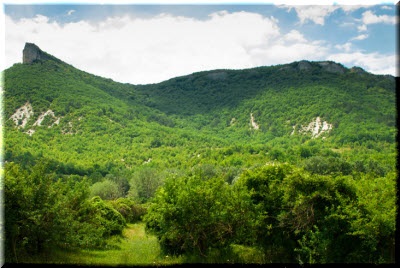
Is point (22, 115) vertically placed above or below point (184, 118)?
below

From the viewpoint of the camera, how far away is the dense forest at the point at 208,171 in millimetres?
15203

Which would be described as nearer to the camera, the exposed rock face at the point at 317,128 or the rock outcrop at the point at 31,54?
the exposed rock face at the point at 317,128

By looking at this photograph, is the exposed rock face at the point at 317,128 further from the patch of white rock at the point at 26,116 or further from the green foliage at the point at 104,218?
the green foliage at the point at 104,218

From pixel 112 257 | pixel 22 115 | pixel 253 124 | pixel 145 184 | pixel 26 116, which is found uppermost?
pixel 22 115

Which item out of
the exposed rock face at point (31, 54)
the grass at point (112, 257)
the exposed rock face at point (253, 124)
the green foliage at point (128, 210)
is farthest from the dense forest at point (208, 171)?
the exposed rock face at point (31, 54)

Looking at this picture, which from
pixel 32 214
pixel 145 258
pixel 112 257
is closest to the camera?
pixel 32 214

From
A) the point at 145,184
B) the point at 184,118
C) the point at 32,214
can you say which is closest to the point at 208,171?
the point at 145,184

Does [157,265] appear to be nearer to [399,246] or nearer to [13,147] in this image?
[399,246]

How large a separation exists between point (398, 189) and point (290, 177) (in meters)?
5.08

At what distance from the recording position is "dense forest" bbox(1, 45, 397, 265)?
1520cm

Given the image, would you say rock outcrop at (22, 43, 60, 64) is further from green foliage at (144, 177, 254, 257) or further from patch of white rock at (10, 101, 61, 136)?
green foliage at (144, 177, 254, 257)

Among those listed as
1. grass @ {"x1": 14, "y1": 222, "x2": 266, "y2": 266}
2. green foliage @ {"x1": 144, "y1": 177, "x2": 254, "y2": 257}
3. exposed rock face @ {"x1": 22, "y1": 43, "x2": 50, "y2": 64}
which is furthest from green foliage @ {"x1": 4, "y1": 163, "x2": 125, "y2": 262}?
exposed rock face @ {"x1": 22, "y1": 43, "x2": 50, "y2": 64}

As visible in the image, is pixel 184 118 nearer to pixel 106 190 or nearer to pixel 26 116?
pixel 26 116

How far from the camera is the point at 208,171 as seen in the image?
263ft
